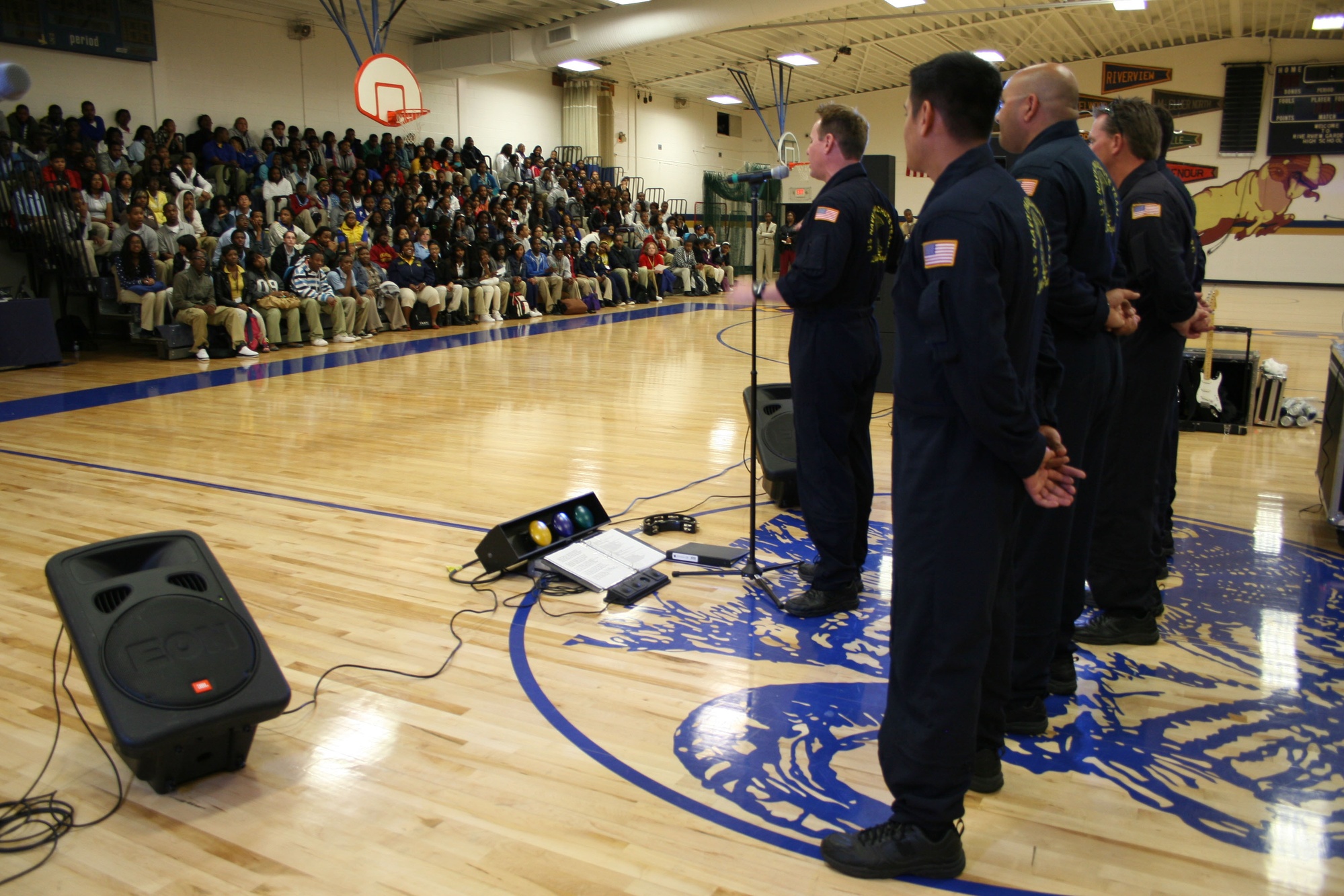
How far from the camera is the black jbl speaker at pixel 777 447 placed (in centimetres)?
462

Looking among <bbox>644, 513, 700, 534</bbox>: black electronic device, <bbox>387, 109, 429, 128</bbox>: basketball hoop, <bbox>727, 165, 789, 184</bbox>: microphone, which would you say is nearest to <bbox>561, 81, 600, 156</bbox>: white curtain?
<bbox>387, 109, 429, 128</bbox>: basketball hoop

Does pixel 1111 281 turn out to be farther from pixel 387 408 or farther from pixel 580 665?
pixel 387 408

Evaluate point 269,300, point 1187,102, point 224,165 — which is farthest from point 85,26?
point 1187,102

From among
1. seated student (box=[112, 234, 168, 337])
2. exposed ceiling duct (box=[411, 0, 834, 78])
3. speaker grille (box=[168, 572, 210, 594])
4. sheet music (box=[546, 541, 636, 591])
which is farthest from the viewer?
exposed ceiling duct (box=[411, 0, 834, 78])

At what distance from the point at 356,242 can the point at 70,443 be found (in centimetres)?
706

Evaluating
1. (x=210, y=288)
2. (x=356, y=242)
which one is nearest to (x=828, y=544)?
(x=210, y=288)

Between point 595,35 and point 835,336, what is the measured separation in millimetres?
14096

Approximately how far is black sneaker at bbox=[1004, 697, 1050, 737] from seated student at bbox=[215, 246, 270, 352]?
9526 millimetres

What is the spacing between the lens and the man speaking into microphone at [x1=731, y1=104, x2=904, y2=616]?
320cm

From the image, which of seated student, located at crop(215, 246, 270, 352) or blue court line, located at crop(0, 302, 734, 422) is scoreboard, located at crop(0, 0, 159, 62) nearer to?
seated student, located at crop(215, 246, 270, 352)

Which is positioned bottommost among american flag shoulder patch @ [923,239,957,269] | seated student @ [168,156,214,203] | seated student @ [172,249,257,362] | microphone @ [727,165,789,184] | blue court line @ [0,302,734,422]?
blue court line @ [0,302,734,422]

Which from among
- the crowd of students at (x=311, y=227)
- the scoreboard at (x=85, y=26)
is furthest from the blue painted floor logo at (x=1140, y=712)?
the scoreboard at (x=85, y=26)

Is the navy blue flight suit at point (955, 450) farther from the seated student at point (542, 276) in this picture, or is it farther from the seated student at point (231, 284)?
the seated student at point (542, 276)

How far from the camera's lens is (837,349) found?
129 inches
